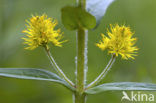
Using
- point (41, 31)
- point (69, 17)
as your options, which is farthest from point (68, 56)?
point (69, 17)

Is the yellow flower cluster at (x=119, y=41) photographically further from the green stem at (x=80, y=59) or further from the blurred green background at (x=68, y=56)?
the blurred green background at (x=68, y=56)

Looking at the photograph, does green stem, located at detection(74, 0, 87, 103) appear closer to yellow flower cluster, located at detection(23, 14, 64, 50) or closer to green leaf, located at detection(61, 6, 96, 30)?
green leaf, located at detection(61, 6, 96, 30)

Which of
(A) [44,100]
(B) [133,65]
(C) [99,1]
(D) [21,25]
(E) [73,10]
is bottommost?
(A) [44,100]

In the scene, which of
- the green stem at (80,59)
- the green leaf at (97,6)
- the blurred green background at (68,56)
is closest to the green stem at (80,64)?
the green stem at (80,59)

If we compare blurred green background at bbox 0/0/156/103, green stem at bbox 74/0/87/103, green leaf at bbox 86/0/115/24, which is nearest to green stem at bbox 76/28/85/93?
green stem at bbox 74/0/87/103

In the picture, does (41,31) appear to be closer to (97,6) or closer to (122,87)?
(97,6)

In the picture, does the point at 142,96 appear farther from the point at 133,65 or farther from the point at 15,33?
the point at 15,33

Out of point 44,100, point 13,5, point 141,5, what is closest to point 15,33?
point 13,5
